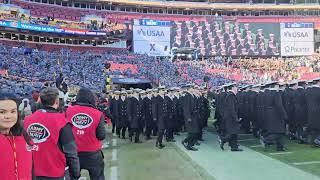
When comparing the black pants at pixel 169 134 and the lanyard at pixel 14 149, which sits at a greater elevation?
the lanyard at pixel 14 149

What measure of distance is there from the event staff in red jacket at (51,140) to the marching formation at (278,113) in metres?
8.23

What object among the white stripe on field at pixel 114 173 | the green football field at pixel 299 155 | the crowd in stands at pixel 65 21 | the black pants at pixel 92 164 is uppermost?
the crowd in stands at pixel 65 21

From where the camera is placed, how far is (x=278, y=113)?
41.2 feet

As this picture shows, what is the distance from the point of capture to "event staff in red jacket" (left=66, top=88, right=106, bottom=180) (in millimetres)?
6340

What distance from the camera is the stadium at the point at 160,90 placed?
4957 millimetres

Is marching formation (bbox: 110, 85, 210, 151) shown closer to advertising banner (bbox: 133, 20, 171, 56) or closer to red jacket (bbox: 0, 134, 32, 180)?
red jacket (bbox: 0, 134, 32, 180)

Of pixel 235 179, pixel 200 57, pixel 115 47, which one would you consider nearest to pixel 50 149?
pixel 235 179

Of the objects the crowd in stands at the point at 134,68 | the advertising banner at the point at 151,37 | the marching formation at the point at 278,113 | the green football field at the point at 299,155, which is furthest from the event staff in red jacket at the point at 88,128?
the advertising banner at the point at 151,37

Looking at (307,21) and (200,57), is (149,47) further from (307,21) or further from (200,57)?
(307,21)

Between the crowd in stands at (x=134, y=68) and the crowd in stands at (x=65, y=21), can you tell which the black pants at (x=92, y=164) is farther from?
the crowd in stands at (x=65, y=21)

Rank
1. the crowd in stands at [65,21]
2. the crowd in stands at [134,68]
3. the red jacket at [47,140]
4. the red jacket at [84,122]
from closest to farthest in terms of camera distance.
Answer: the red jacket at [47,140] < the red jacket at [84,122] < the crowd in stands at [134,68] < the crowd in stands at [65,21]

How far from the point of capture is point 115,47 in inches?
2176

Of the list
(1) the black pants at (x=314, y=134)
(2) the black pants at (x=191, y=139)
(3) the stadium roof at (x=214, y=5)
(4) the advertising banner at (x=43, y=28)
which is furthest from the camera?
(3) the stadium roof at (x=214, y=5)

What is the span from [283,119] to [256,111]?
1.45 metres
